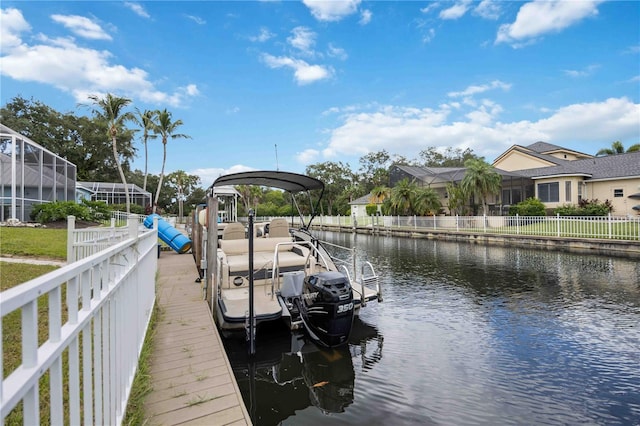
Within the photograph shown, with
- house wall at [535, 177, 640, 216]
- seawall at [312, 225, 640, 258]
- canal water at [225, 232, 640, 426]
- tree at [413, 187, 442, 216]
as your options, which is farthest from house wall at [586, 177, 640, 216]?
canal water at [225, 232, 640, 426]

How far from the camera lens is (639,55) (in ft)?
64.9

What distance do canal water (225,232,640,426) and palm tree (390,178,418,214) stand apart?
19262 mm

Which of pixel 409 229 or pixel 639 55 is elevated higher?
pixel 639 55

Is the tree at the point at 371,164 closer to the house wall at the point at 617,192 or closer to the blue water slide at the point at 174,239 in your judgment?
the house wall at the point at 617,192

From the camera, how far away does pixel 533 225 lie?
1797 cm

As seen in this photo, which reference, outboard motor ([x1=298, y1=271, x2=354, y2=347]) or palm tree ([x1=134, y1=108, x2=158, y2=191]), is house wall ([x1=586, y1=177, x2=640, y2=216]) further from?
palm tree ([x1=134, y1=108, x2=158, y2=191])

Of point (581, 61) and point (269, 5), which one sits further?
point (581, 61)

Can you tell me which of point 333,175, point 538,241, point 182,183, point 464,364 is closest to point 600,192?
point 538,241

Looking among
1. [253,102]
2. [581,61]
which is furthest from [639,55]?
[253,102]

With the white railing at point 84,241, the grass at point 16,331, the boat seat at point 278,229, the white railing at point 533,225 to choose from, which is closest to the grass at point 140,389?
the grass at point 16,331

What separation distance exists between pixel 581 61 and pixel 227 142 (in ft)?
89.9

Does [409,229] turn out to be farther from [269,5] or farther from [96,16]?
[96,16]

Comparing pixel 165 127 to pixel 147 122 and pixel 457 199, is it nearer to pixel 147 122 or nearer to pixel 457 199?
pixel 147 122

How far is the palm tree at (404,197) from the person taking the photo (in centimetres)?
2727
